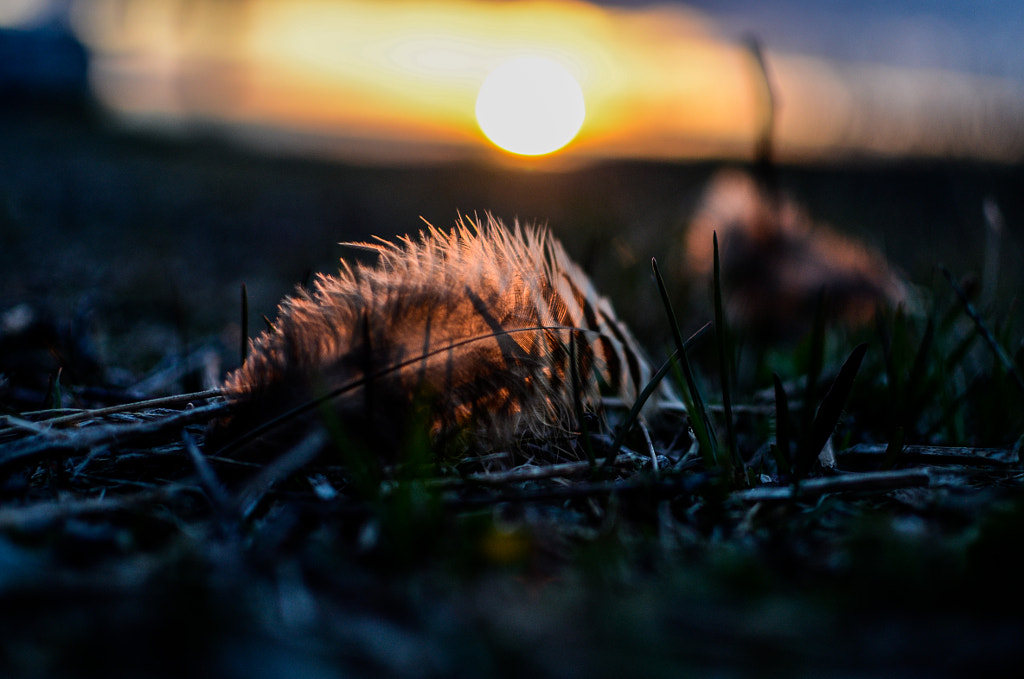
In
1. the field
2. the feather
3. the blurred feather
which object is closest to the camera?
the field

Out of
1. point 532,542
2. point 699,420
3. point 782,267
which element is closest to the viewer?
point 532,542

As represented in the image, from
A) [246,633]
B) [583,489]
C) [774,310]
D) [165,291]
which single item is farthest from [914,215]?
[246,633]

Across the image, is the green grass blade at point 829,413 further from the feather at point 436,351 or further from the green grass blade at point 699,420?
the feather at point 436,351

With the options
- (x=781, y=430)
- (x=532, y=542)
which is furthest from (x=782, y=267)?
(x=532, y=542)

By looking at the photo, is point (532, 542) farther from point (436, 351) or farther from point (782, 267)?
point (782, 267)

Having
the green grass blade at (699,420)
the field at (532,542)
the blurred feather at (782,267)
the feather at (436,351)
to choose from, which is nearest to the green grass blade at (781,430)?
the field at (532,542)

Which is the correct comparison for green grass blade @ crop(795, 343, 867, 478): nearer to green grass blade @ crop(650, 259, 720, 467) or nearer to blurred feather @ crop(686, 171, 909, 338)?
green grass blade @ crop(650, 259, 720, 467)

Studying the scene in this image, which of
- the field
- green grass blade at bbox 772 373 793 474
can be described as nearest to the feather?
the field

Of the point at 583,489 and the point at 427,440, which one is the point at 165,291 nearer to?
the point at 427,440
